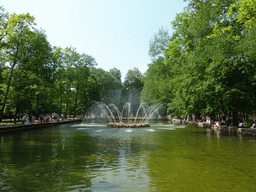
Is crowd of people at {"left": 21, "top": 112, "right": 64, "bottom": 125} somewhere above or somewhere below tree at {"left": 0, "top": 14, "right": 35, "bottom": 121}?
below

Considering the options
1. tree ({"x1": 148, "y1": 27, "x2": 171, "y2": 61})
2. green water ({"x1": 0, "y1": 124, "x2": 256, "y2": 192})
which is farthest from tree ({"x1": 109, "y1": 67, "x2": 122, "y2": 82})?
green water ({"x1": 0, "y1": 124, "x2": 256, "y2": 192})

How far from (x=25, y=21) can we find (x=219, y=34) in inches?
905

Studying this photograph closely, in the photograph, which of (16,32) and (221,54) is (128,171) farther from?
(16,32)

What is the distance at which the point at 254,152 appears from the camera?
14281mm

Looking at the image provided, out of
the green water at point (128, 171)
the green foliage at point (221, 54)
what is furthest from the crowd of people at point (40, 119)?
the green water at point (128, 171)

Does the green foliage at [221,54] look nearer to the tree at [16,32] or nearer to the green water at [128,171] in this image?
the green water at [128,171]

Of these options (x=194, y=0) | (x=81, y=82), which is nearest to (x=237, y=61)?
(x=194, y=0)

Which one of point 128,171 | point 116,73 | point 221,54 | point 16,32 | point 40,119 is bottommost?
point 128,171

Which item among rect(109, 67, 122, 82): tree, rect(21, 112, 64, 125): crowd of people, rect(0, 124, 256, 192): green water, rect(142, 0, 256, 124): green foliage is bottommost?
rect(0, 124, 256, 192): green water

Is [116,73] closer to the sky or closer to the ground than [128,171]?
closer to the sky

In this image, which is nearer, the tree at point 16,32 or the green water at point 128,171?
the green water at point 128,171

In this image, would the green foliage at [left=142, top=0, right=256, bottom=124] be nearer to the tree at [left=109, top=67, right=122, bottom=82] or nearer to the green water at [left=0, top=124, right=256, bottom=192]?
the green water at [left=0, top=124, right=256, bottom=192]

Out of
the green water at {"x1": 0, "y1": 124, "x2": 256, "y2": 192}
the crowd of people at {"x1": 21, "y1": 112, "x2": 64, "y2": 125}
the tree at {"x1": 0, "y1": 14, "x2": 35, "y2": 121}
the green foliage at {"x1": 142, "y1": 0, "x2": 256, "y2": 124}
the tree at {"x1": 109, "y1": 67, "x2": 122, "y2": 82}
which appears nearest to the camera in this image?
the green water at {"x1": 0, "y1": 124, "x2": 256, "y2": 192}

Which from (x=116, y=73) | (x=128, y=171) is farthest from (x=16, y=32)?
(x=116, y=73)
